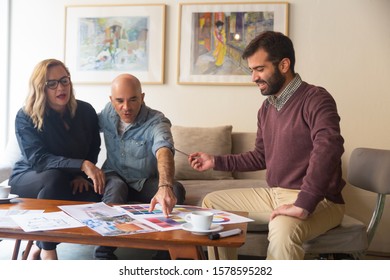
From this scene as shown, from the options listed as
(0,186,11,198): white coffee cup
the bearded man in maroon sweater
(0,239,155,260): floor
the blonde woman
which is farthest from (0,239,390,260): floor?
(0,186,11,198): white coffee cup

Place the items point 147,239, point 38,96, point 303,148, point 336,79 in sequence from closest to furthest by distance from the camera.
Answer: point 147,239
point 303,148
point 38,96
point 336,79

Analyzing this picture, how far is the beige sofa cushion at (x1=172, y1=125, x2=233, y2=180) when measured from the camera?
9.60 ft

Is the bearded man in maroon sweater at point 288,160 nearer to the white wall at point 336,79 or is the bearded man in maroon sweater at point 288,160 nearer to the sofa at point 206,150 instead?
the sofa at point 206,150

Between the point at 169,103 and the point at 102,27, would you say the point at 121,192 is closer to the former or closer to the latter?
the point at 169,103

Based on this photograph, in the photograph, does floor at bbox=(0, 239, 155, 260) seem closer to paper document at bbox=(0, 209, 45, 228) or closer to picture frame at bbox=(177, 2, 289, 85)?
paper document at bbox=(0, 209, 45, 228)

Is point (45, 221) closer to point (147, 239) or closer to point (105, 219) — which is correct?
point (105, 219)

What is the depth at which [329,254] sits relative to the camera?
6.11 feet

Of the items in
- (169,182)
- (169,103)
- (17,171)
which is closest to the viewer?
(169,182)

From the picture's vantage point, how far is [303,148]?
1.78m

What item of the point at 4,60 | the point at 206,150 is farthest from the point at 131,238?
the point at 4,60

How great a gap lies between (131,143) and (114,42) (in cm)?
134

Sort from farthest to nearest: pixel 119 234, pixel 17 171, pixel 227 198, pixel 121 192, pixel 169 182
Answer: pixel 17 171, pixel 121 192, pixel 227 198, pixel 169 182, pixel 119 234
